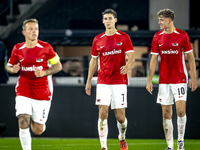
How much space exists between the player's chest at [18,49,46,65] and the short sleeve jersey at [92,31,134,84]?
104cm

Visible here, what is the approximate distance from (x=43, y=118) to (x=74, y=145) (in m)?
2.35

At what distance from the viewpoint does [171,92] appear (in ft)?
23.5

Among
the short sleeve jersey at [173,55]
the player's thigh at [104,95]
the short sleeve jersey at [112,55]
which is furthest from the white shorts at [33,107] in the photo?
the short sleeve jersey at [173,55]

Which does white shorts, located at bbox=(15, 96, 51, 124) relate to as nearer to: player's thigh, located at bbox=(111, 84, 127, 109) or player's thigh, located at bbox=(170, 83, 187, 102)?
player's thigh, located at bbox=(111, 84, 127, 109)

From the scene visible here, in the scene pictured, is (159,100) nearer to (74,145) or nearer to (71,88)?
(74,145)

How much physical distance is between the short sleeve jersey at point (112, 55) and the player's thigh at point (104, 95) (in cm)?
8

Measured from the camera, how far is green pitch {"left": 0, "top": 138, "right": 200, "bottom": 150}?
27.4 feet

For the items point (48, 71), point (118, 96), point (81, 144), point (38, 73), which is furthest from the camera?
point (81, 144)

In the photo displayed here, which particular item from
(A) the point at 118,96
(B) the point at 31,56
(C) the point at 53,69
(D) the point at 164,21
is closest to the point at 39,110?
(C) the point at 53,69

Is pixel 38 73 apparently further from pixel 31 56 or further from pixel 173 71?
pixel 173 71

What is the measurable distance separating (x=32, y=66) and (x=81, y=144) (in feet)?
10.1

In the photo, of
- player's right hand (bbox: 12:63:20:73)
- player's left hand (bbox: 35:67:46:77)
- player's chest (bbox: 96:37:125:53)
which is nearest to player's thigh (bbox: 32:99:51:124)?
player's left hand (bbox: 35:67:46:77)

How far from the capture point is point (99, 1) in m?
15.6

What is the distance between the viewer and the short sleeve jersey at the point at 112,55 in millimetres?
6883
